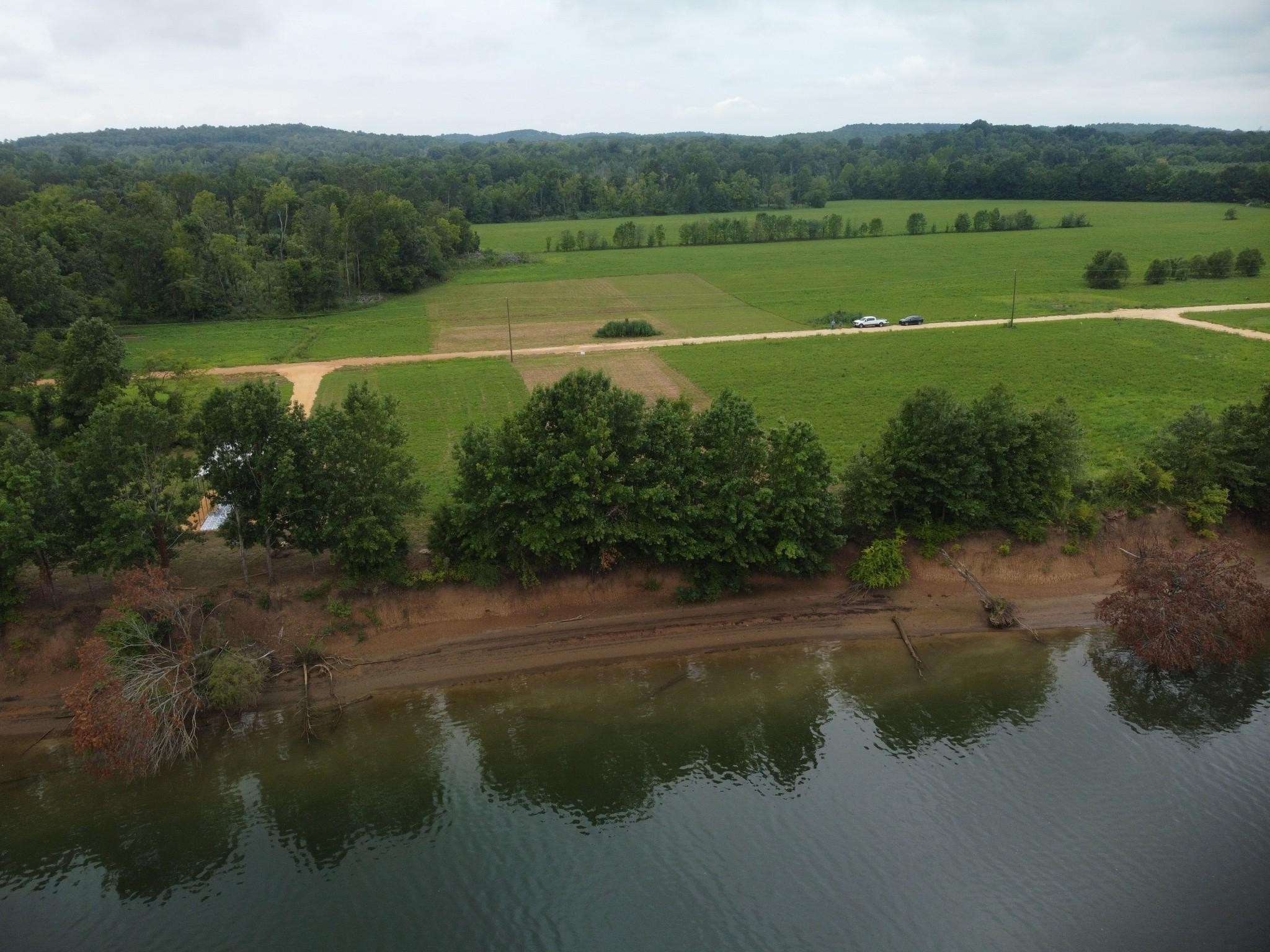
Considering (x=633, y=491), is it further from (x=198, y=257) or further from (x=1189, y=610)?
(x=198, y=257)

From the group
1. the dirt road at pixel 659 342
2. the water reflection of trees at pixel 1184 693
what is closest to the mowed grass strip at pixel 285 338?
the dirt road at pixel 659 342

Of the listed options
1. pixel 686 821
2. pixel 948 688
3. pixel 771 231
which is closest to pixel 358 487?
pixel 686 821

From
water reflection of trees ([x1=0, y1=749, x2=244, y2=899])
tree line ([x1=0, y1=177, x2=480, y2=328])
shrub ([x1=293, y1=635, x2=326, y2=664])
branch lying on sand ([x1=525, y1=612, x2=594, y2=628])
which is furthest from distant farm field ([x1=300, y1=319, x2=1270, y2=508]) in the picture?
tree line ([x1=0, y1=177, x2=480, y2=328])

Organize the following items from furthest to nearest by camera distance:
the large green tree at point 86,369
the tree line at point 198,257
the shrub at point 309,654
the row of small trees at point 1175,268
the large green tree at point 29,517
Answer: the row of small trees at point 1175,268 → the tree line at point 198,257 → the large green tree at point 86,369 → the shrub at point 309,654 → the large green tree at point 29,517

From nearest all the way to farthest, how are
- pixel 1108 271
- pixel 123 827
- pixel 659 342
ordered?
pixel 123 827 → pixel 659 342 → pixel 1108 271

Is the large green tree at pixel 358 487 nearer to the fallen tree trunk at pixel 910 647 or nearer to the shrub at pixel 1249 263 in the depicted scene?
the fallen tree trunk at pixel 910 647
